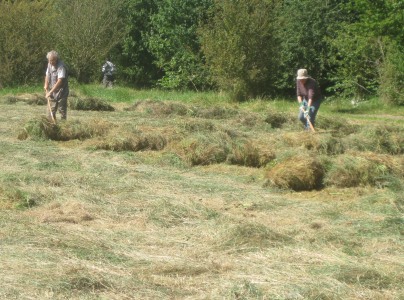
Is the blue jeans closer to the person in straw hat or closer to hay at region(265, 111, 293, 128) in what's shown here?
the person in straw hat

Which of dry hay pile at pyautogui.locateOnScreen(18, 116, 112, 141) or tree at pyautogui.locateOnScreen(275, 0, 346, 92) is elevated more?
tree at pyautogui.locateOnScreen(275, 0, 346, 92)

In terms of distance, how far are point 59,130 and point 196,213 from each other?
22.4ft

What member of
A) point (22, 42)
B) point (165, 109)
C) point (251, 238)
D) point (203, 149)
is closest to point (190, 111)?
point (165, 109)

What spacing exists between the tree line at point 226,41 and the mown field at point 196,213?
439 inches

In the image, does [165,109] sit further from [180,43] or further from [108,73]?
[108,73]

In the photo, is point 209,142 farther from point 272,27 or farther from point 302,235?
point 272,27

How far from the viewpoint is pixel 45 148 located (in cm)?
1377

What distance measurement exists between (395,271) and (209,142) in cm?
693

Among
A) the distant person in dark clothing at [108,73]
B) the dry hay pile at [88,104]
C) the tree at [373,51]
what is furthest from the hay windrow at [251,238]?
the distant person in dark clothing at [108,73]

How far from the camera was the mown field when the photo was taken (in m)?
6.29

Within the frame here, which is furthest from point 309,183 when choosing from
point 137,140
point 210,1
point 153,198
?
point 210,1

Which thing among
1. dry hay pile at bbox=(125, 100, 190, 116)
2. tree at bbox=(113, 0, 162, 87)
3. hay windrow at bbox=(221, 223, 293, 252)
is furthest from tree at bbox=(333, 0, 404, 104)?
hay windrow at bbox=(221, 223, 293, 252)

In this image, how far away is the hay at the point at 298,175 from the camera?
1087 centimetres

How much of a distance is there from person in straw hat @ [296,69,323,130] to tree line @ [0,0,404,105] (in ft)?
31.5
